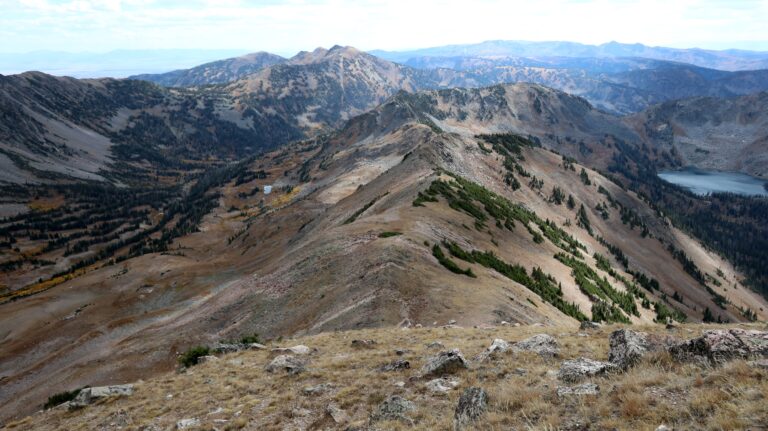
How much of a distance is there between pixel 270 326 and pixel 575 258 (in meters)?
59.2

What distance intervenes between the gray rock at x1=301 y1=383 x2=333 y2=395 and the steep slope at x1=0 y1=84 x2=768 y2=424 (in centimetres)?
1301

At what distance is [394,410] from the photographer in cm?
1453

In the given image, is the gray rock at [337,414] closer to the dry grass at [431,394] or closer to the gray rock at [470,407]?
the dry grass at [431,394]

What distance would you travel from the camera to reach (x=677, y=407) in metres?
10.5

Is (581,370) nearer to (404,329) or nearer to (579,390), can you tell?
(579,390)

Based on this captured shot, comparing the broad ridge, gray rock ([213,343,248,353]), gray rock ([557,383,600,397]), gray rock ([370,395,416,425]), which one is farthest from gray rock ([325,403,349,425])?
gray rock ([213,343,248,353])

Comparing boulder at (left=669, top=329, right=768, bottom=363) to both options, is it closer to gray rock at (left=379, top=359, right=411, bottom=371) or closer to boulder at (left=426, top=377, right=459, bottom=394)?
boulder at (left=426, top=377, right=459, bottom=394)

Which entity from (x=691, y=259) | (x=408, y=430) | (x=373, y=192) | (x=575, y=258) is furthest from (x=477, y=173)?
(x=408, y=430)

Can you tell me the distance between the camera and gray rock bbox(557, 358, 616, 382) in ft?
47.2

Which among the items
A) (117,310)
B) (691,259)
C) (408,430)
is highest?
(408,430)

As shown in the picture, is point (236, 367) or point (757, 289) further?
point (757, 289)

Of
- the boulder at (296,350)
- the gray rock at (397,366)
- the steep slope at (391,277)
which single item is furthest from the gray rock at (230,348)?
the gray rock at (397,366)

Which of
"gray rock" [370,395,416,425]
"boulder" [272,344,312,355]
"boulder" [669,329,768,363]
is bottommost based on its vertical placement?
"boulder" [272,344,312,355]

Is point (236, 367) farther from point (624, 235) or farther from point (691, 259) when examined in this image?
point (691, 259)
